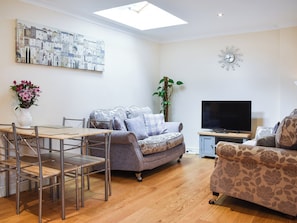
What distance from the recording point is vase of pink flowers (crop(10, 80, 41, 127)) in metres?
3.21

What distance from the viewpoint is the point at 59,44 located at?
12.7 ft

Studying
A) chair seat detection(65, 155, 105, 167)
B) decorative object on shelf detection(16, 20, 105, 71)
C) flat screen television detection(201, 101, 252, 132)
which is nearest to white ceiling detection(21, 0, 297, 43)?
decorative object on shelf detection(16, 20, 105, 71)

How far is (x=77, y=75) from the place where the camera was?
13.8 ft

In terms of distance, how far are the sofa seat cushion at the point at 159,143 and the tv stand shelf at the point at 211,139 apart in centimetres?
64

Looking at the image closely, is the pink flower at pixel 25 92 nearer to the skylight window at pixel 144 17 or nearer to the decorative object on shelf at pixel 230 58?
the skylight window at pixel 144 17

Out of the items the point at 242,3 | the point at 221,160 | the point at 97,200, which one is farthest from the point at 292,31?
the point at 97,200

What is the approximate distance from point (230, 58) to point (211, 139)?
62.5 inches

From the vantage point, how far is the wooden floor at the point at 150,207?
2.69 metres

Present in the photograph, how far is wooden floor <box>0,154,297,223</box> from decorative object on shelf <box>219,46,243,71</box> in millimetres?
2449

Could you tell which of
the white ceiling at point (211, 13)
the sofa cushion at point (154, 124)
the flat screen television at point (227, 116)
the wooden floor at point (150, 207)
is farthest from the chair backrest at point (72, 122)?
the flat screen television at point (227, 116)

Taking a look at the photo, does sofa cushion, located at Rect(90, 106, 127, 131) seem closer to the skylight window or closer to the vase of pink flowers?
the vase of pink flowers

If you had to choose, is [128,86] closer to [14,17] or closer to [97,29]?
[97,29]

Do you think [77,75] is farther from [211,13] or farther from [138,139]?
[211,13]

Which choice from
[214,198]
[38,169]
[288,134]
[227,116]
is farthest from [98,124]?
[288,134]
